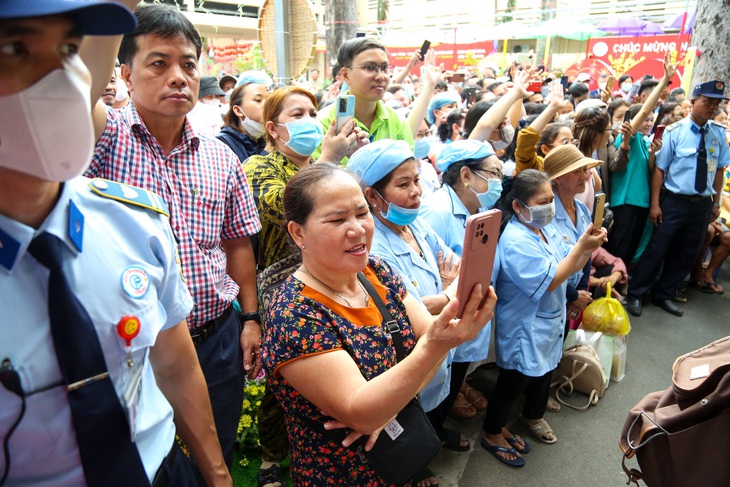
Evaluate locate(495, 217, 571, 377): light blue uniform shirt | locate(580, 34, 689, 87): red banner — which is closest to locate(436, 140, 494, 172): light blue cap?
locate(495, 217, 571, 377): light blue uniform shirt

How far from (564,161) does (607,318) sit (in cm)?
135

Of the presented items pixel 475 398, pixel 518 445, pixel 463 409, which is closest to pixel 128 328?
pixel 518 445

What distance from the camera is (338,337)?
1.57 m

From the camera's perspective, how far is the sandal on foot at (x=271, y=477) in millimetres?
2662

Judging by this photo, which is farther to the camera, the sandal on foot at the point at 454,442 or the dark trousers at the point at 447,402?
the sandal on foot at the point at 454,442

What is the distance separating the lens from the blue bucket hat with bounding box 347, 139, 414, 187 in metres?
2.43

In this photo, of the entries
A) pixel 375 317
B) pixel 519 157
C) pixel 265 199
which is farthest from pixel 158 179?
pixel 519 157

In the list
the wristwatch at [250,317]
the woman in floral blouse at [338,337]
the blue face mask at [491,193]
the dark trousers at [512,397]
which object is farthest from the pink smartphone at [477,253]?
the dark trousers at [512,397]

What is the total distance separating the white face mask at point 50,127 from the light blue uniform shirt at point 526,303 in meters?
2.57

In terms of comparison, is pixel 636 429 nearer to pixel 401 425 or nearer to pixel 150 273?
pixel 401 425

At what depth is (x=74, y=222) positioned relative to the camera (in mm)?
957

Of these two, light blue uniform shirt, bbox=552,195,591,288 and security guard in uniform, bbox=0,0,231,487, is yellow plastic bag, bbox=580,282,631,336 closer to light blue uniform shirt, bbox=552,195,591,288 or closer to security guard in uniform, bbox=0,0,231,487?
light blue uniform shirt, bbox=552,195,591,288

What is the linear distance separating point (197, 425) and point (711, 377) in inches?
66.1

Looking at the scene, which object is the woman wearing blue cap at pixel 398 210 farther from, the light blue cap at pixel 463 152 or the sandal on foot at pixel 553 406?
the sandal on foot at pixel 553 406
